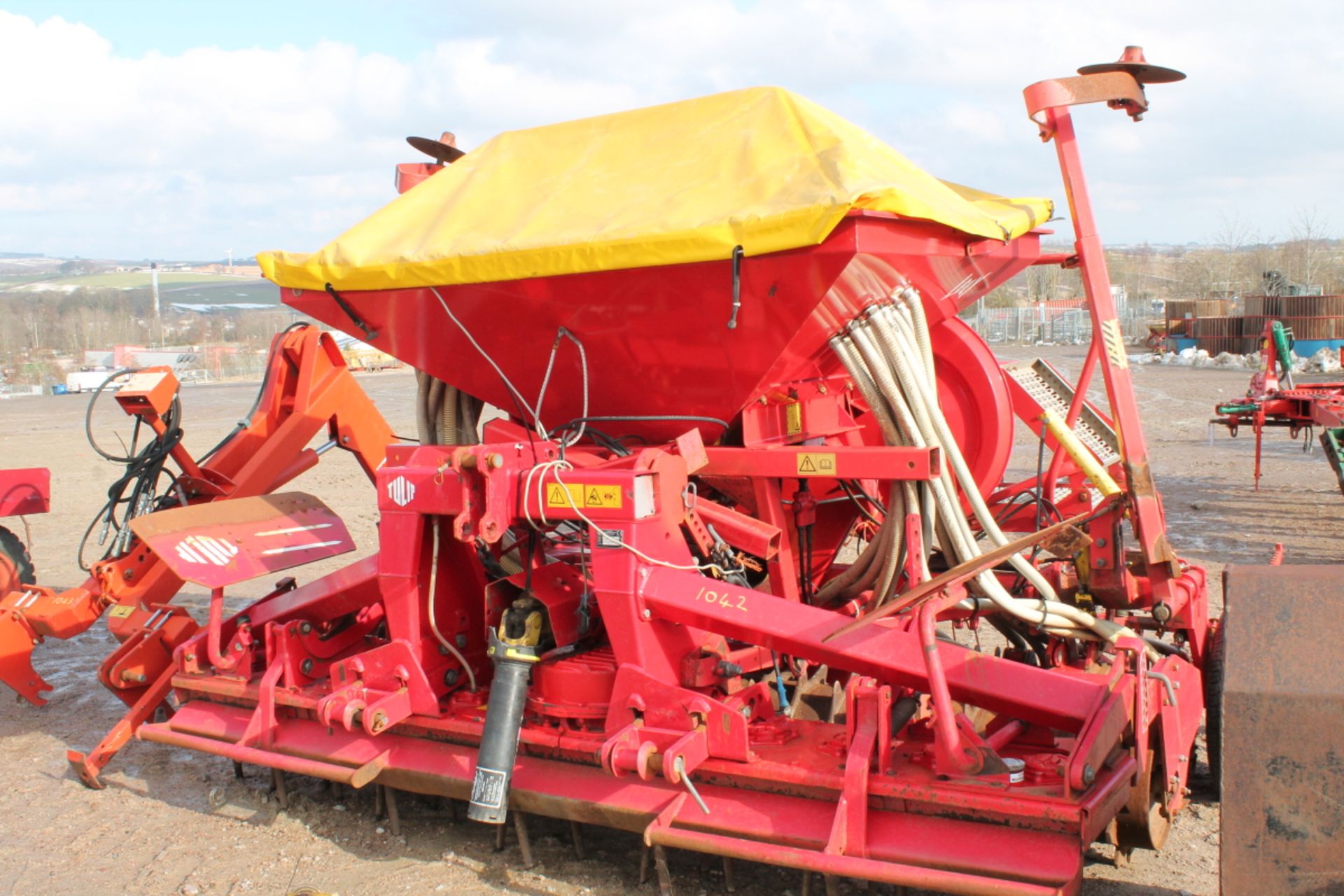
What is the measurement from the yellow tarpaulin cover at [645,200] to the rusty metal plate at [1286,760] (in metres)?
1.69

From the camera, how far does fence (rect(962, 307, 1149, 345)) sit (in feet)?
112

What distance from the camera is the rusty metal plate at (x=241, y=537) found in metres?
4.59

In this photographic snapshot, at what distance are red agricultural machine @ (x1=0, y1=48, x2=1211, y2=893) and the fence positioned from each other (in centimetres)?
2932

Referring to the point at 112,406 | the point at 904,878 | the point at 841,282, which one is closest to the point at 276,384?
the point at 841,282

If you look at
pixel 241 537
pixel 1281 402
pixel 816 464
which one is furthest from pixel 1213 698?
pixel 1281 402

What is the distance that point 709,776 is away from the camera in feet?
11.5

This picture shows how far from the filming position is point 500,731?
3652mm

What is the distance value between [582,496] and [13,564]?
371 centimetres

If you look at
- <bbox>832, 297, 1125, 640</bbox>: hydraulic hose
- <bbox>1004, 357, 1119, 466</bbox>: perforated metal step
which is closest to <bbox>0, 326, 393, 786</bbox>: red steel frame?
<bbox>832, 297, 1125, 640</bbox>: hydraulic hose

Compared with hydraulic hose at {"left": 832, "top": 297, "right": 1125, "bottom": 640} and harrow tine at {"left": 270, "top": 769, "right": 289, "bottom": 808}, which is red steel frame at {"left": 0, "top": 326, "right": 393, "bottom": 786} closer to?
harrow tine at {"left": 270, "top": 769, "right": 289, "bottom": 808}

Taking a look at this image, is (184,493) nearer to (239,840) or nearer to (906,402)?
(239,840)

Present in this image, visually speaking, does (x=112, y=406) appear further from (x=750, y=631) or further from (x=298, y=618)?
(x=750, y=631)

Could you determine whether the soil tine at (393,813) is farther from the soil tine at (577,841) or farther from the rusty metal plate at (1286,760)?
the rusty metal plate at (1286,760)

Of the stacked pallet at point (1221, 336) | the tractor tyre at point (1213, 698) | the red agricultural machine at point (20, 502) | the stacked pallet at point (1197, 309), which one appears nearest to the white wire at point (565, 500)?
the tractor tyre at point (1213, 698)
